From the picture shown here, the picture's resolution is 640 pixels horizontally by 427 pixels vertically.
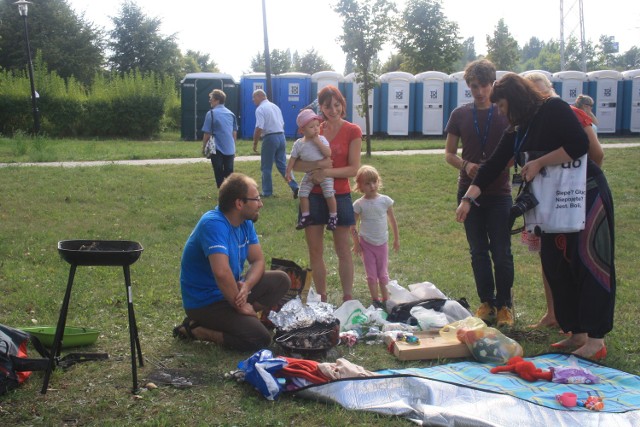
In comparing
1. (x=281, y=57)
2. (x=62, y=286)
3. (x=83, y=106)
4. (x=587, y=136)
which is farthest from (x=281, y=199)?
(x=281, y=57)

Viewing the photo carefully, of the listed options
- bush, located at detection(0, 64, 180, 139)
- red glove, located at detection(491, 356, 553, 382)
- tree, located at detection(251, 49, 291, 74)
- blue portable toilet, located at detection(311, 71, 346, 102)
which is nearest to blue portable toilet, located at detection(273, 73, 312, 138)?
blue portable toilet, located at detection(311, 71, 346, 102)

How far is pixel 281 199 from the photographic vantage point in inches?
466

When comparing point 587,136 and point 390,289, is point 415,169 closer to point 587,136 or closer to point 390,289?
point 390,289

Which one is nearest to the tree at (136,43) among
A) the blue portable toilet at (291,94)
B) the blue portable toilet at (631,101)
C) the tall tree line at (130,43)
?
the tall tree line at (130,43)

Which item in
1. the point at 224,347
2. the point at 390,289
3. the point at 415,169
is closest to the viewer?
the point at 224,347

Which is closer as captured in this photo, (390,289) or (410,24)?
(390,289)

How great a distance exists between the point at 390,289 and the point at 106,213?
19.3 feet

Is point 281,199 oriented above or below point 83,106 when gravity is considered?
below

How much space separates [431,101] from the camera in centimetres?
2412

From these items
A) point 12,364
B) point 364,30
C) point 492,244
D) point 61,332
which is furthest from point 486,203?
point 364,30

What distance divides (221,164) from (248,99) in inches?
486

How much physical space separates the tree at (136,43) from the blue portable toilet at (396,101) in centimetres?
2703

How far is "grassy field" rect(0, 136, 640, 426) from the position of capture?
3932mm

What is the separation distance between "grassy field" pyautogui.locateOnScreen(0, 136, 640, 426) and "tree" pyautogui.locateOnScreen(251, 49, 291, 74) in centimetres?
4434
